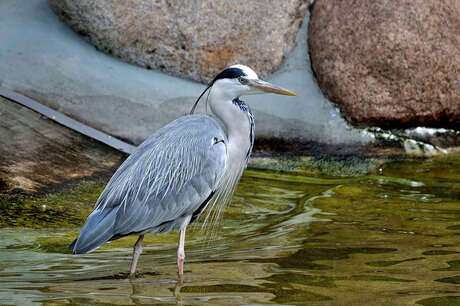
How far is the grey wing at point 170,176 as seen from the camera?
5.37 meters

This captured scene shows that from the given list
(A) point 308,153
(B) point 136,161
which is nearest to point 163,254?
(B) point 136,161

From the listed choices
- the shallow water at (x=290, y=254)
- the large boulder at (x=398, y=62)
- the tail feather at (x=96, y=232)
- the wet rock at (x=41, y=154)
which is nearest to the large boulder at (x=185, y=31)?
the large boulder at (x=398, y=62)

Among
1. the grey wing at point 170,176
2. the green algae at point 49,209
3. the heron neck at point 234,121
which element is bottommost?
the green algae at point 49,209

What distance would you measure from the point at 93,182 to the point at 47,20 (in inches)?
76.7

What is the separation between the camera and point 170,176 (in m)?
5.49

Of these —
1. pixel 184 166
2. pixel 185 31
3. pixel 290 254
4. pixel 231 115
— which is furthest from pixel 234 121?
pixel 185 31

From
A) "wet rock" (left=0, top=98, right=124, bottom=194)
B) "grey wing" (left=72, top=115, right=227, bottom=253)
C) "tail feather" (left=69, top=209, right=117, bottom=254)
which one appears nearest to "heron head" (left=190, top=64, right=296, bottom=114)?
"grey wing" (left=72, top=115, right=227, bottom=253)

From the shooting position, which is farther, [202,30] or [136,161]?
[202,30]

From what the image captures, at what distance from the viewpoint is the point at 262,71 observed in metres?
8.41

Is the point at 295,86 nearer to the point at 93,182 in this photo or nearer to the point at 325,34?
the point at 325,34

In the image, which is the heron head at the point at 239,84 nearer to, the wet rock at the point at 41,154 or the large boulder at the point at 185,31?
the wet rock at the point at 41,154

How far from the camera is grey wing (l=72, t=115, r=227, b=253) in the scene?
17.6 feet

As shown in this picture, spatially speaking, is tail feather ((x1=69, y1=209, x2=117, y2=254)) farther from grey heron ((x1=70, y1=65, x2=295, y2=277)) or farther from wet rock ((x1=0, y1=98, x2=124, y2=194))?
wet rock ((x1=0, y1=98, x2=124, y2=194))

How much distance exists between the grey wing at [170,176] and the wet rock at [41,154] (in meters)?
1.41
